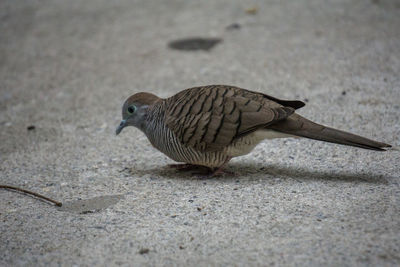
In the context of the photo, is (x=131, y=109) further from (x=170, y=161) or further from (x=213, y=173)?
(x=213, y=173)

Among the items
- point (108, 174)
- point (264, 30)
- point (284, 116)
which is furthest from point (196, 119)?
point (264, 30)

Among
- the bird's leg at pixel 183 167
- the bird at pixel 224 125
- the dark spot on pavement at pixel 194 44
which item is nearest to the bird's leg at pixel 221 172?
the bird at pixel 224 125

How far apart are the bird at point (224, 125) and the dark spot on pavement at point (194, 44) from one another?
10.9 ft

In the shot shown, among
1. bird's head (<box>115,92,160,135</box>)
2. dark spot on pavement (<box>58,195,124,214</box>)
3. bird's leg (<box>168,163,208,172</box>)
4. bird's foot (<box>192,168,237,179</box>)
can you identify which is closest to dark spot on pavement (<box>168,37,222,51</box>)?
bird's head (<box>115,92,160,135</box>)

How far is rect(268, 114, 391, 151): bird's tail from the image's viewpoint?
3.38 meters

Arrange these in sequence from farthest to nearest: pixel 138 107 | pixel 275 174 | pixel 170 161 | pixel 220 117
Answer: pixel 170 161 < pixel 138 107 < pixel 275 174 < pixel 220 117

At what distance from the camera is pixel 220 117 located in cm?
362

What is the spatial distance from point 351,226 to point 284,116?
1025mm

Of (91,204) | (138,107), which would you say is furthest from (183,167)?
(91,204)

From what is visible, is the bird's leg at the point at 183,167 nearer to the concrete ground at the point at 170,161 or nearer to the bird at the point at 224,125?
the concrete ground at the point at 170,161

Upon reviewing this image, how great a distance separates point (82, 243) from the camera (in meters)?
2.98

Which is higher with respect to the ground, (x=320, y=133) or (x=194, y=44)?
(x=194, y=44)

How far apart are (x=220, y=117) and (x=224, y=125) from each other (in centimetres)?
7

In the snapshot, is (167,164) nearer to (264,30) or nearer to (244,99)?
(244,99)
